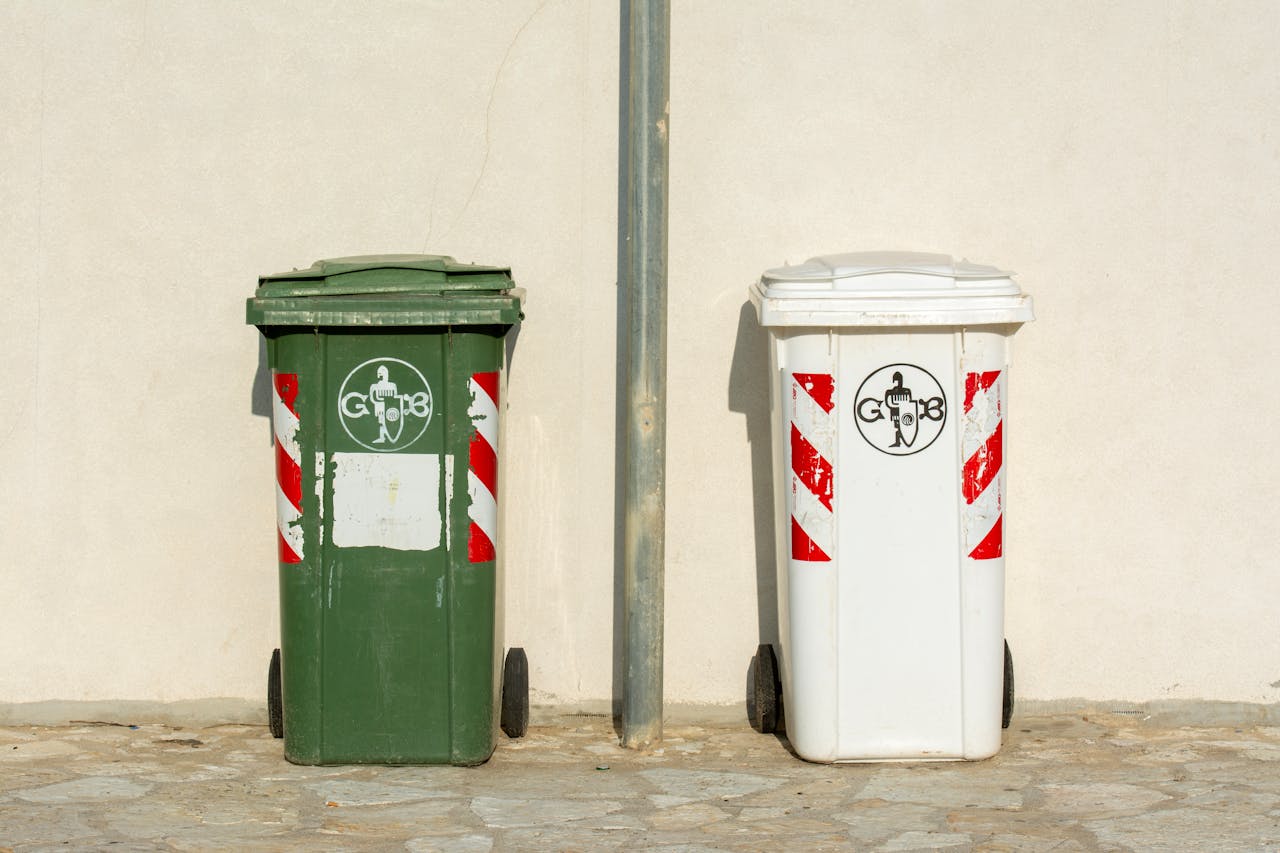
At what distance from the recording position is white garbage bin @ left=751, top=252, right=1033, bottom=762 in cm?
532

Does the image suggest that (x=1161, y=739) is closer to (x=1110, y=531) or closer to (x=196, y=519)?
(x=1110, y=531)

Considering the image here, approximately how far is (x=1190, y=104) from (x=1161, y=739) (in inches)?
88.7

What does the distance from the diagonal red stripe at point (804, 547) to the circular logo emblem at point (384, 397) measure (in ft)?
4.06

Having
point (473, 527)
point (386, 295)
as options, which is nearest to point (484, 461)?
point (473, 527)

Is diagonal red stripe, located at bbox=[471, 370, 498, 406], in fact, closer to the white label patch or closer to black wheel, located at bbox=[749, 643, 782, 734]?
the white label patch

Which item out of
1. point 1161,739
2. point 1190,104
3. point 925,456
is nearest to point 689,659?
point 925,456

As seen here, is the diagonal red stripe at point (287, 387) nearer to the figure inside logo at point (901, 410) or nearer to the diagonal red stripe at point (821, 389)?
the diagonal red stripe at point (821, 389)

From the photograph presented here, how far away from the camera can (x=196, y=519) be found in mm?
6000

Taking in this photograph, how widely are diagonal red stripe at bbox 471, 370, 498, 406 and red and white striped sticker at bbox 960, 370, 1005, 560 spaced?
1.51m

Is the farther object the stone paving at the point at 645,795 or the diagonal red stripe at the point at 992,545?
the diagonal red stripe at the point at 992,545

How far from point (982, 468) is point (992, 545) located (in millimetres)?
256

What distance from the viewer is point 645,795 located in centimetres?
518

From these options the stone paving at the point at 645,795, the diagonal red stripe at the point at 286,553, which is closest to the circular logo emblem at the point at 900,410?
the stone paving at the point at 645,795

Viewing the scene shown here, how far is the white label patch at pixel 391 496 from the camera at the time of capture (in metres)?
5.33
